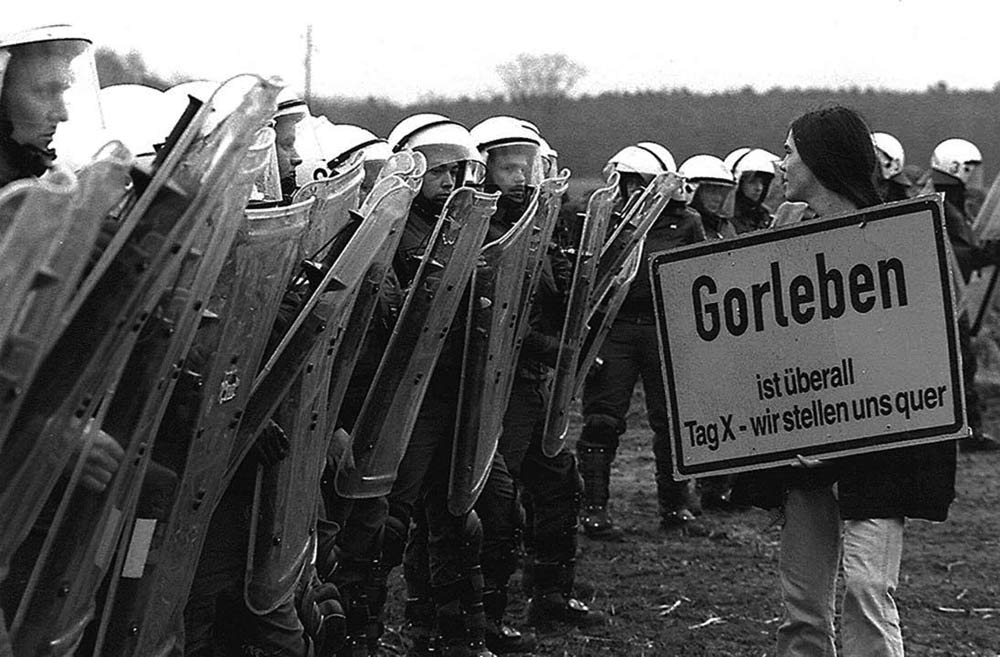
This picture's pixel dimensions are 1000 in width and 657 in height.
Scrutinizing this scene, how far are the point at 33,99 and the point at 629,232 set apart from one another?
11.8ft

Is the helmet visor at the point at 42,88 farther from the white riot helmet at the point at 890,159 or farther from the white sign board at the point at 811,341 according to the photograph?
the white riot helmet at the point at 890,159

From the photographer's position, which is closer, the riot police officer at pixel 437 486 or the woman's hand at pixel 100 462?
the woman's hand at pixel 100 462

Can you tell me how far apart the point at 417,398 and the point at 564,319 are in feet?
4.72

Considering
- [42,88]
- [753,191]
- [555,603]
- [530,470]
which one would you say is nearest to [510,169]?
[530,470]

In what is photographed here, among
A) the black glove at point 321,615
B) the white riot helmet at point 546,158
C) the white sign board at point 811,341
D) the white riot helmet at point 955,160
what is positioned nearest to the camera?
the white sign board at point 811,341

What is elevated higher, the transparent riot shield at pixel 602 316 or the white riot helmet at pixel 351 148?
the white riot helmet at pixel 351 148

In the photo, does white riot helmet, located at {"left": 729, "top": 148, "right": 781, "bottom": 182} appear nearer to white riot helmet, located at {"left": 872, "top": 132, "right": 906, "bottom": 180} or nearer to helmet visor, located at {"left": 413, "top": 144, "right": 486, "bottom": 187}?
white riot helmet, located at {"left": 872, "top": 132, "right": 906, "bottom": 180}

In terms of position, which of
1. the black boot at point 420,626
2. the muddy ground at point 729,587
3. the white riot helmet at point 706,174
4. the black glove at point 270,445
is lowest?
the muddy ground at point 729,587

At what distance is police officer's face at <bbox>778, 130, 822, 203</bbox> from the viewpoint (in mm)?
4234

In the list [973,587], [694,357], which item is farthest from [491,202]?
[973,587]

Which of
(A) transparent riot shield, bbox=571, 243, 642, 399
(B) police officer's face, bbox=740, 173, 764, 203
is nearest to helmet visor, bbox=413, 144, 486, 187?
(A) transparent riot shield, bbox=571, 243, 642, 399

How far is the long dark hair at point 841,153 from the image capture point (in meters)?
4.18

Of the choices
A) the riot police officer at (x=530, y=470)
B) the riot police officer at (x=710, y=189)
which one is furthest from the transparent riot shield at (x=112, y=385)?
the riot police officer at (x=710, y=189)

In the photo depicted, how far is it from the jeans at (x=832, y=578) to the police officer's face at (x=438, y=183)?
6.48 ft
